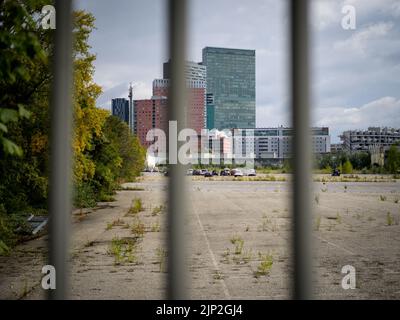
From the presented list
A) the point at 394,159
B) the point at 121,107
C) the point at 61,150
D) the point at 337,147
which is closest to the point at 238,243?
the point at 61,150

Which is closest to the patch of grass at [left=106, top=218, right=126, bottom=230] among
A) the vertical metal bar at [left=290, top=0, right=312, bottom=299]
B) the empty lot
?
the empty lot

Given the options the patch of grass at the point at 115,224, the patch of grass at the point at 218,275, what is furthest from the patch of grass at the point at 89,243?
the patch of grass at the point at 218,275

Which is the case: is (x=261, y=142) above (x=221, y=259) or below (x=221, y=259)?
above

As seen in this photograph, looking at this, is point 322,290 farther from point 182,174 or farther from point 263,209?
point 263,209

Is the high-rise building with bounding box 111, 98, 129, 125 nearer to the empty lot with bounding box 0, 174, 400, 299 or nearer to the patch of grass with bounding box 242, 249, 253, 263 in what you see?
the empty lot with bounding box 0, 174, 400, 299

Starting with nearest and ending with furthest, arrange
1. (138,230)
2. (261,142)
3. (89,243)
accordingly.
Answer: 1. (89,243)
2. (138,230)
3. (261,142)

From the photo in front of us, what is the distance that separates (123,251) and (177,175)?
7703mm

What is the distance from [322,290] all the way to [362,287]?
22.8 inches

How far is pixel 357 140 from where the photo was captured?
16225cm

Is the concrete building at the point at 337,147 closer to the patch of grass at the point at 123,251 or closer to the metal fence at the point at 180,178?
the patch of grass at the point at 123,251

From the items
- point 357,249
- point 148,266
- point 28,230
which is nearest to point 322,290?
point 148,266

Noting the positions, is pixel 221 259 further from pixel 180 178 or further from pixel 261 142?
pixel 261 142

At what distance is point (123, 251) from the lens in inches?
341

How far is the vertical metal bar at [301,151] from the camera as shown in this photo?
1.26m
